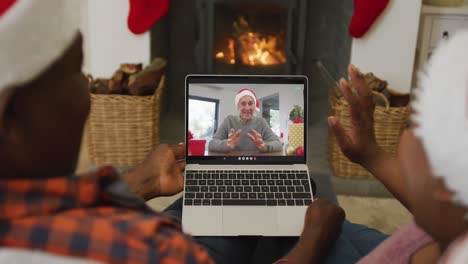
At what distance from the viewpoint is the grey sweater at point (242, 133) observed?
1.39 meters

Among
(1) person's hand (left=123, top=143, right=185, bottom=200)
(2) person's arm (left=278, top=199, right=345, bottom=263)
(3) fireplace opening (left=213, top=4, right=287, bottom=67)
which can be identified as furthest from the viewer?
(3) fireplace opening (left=213, top=4, right=287, bottom=67)

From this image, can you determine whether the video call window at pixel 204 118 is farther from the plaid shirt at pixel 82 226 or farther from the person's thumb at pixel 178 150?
the plaid shirt at pixel 82 226

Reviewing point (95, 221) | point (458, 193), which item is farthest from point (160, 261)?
point (458, 193)

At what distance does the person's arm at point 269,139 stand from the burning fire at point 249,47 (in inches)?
52.0

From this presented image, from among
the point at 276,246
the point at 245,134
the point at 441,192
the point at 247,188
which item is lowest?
the point at 276,246

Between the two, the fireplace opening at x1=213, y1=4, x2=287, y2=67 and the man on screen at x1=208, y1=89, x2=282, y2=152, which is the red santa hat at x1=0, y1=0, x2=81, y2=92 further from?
the fireplace opening at x1=213, y1=4, x2=287, y2=67

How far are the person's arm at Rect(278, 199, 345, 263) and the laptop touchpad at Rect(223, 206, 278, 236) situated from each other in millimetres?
77

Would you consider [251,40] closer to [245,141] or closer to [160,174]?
[245,141]

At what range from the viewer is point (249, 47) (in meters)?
2.70

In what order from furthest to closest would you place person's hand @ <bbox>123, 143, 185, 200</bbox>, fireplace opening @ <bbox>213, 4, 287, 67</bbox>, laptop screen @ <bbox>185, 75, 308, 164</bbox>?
fireplace opening @ <bbox>213, 4, 287, 67</bbox> < laptop screen @ <bbox>185, 75, 308, 164</bbox> < person's hand @ <bbox>123, 143, 185, 200</bbox>

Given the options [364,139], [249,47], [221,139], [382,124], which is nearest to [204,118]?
[221,139]

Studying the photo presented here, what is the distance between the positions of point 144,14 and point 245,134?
1164 mm

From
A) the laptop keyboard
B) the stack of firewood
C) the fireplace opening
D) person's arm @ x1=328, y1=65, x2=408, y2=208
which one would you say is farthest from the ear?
the fireplace opening

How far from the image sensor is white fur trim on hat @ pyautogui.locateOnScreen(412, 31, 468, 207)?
56 cm
